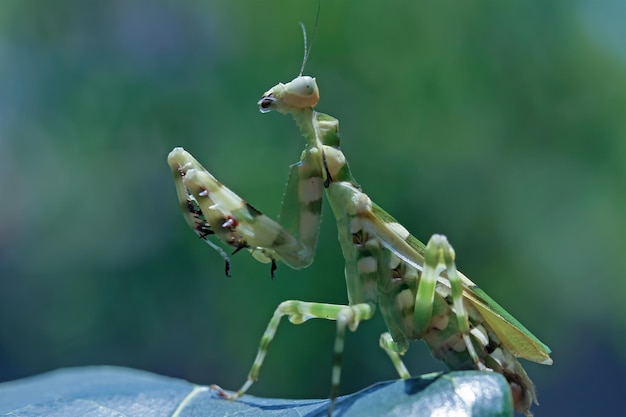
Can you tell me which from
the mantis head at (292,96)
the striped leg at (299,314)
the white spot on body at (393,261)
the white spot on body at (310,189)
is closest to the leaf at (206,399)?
the striped leg at (299,314)

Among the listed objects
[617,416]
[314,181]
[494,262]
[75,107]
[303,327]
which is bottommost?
[617,416]

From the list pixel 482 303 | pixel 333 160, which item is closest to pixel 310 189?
pixel 333 160

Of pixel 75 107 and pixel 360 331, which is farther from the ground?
pixel 75 107

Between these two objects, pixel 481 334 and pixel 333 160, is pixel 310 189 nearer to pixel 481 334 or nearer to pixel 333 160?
pixel 333 160

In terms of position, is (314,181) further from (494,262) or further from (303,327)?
(494,262)

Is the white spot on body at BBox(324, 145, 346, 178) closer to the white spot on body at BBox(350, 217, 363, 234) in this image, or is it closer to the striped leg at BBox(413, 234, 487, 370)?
the white spot on body at BBox(350, 217, 363, 234)

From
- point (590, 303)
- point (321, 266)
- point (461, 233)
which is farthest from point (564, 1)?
point (321, 266)

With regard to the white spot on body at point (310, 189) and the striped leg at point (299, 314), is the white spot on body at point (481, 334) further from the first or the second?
the white spot on body at point (310, 189)
